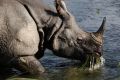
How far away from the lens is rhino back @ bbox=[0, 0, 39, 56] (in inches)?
404

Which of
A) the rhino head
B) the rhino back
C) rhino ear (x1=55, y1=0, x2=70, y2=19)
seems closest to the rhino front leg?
the rhino back

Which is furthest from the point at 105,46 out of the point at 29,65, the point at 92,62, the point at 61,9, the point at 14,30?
the point at 14,30

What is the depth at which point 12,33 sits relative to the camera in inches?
404

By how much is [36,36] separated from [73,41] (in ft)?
3.32

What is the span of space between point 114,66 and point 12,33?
2.77m

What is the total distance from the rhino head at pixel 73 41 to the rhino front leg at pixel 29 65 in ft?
1.94

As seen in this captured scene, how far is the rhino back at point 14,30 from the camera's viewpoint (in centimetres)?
1027

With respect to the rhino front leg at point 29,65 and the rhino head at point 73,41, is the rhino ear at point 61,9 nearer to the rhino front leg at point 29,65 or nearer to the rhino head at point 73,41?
the rhino head at point 73,41

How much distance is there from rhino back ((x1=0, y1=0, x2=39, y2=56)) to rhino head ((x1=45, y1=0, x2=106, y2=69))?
76 centimetres

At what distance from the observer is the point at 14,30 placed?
33.7 feet

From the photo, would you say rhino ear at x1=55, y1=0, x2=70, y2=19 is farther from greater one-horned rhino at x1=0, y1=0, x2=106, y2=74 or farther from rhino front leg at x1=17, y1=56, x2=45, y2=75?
rhino front leg at x1=17, y1=56, x2=45, y2=75

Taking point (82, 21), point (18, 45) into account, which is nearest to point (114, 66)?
point (18, 45)

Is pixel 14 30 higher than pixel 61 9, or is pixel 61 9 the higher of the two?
pixel 61 9

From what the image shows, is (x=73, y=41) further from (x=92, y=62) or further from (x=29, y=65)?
(x=29, y=65)
